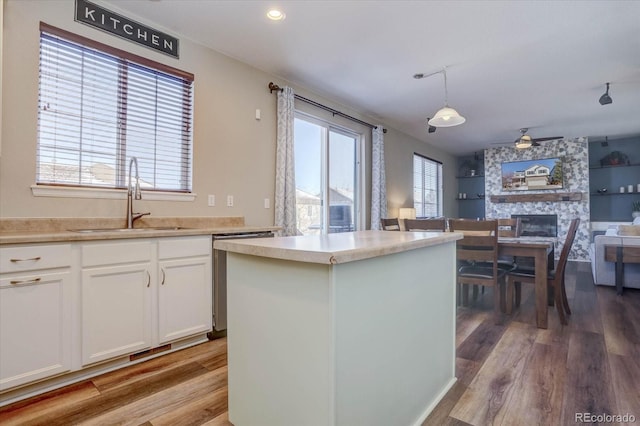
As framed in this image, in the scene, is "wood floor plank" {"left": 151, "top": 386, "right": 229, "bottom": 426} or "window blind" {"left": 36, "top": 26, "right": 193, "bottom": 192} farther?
"window blind" {"left": 36, "top": 26, "right": 193, "bottom": 192}

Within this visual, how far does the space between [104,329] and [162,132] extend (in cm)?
165

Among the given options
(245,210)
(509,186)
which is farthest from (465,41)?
(509,186)

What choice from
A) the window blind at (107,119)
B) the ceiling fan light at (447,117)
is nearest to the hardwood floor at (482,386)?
the window blind at (107,119)

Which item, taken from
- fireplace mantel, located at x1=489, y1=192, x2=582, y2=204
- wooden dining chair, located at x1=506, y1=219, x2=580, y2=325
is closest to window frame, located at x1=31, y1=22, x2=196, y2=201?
wooden dining chair, located at x1=506, y1=219, x2=580, y2=325

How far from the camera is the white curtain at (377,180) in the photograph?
16.7ft

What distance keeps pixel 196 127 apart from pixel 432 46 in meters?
2.37

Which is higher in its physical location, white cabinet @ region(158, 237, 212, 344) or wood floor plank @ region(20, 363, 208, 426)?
white cabinet @ region(158, 237, 212, 344)

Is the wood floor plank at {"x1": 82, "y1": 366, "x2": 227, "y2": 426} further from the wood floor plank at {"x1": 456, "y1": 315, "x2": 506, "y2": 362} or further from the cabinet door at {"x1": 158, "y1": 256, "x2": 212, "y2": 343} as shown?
the wood floor plank at {"x1": 456, "y1": 315, "x2": 506, "y2": 362}

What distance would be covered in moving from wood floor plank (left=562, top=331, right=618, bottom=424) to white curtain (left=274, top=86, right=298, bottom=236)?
2.61m

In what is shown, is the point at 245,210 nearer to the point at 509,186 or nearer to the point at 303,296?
the point at 303,296

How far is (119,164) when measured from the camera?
2590 millimetres

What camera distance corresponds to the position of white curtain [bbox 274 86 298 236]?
359 centimetres

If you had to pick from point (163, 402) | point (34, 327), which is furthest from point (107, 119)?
point (163, 402)

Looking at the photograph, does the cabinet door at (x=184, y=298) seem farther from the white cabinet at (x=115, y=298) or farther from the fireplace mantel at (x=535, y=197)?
the fireplace mantel at (x=535, y=197)
